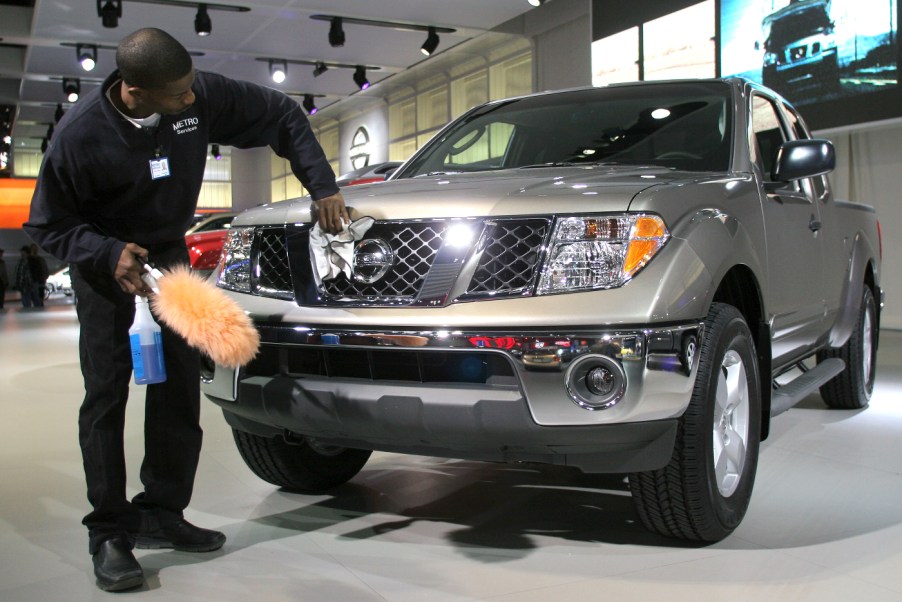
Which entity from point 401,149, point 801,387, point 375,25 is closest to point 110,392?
point 801,387

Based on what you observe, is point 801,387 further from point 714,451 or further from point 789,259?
point 714,451

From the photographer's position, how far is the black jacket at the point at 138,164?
8.20ft

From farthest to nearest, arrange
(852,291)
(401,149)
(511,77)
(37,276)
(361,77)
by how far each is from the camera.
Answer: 1. (401,149)
2. (37,276)
3. (361,77)
4. (511,77)
5. (852,291)

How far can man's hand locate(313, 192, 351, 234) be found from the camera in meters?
2.71

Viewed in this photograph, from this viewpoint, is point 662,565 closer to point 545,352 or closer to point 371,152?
point 545,352

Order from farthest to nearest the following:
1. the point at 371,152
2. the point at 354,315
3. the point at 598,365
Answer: the point at 371,152, the point at 354,315, the point at 598,365

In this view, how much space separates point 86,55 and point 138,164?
1404 centimetres

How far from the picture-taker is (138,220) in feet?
8.86

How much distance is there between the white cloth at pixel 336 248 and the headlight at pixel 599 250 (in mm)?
559

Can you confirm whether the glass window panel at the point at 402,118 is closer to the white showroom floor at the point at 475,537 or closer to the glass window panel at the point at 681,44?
the glass window panel at the point at 681,44

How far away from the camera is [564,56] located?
14.3 metres

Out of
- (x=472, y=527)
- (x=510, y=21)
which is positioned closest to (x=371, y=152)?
(x=510, y=21)

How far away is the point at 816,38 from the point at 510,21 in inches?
268

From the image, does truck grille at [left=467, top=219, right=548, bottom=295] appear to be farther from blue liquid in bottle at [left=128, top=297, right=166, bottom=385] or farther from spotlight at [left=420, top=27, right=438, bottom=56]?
spotlight at [left=420, top=27, right=438, bottom=56]
